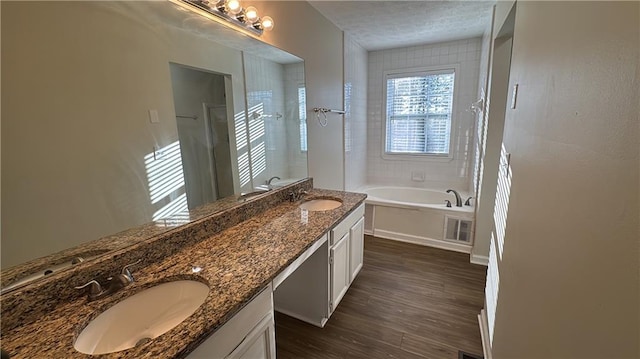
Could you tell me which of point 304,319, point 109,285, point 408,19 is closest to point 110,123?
point 109,285

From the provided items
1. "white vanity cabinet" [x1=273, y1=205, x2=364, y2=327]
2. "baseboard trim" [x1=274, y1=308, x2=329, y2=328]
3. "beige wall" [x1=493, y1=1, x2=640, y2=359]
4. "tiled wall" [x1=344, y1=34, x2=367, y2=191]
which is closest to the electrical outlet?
"tiled wall" [x1=344, y1=34, x2=367, y2=191]

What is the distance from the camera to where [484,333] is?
1.76 meters

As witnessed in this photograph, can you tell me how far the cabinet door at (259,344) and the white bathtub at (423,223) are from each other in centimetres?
240

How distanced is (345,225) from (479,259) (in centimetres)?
173

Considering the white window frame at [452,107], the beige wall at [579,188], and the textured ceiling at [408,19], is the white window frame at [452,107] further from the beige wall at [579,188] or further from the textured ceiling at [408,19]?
the beige wall at [579,188]

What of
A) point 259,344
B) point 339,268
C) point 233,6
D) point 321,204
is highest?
point 233,6

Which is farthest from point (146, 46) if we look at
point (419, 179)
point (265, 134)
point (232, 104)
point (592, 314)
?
point (419, 179)

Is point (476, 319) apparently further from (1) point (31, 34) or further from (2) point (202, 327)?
(1) point (31, 34)

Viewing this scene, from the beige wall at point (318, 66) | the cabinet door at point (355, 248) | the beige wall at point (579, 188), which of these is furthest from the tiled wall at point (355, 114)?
the beige wall at point (579, 188)

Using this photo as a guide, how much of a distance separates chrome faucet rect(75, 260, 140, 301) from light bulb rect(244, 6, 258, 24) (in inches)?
58.9

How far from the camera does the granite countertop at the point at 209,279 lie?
74 centimetres

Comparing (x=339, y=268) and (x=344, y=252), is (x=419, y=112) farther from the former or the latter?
(x=339, y=268)

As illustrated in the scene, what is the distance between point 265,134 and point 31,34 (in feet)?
4.28

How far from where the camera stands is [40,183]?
2.81 ft
